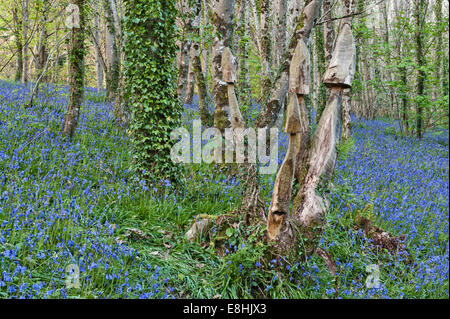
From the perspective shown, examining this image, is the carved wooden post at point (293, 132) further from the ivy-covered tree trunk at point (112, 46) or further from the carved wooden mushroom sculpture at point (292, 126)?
the ivy-covered tree trunk at point (112, 46)

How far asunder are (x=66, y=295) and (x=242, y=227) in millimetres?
1960

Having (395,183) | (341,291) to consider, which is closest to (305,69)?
(341,291)

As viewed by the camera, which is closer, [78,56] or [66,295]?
[66,295]

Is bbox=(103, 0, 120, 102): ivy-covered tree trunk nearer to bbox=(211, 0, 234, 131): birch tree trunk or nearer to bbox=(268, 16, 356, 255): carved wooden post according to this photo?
bbox=(211, 0, 234, 131): birch tree trunk

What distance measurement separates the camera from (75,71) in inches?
269

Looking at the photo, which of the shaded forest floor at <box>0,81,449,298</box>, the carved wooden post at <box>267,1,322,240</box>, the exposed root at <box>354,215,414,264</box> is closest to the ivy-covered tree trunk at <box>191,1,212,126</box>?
the shaded forest floor at <box>0,81,449,298</box>

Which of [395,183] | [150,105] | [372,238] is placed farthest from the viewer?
[395,183]

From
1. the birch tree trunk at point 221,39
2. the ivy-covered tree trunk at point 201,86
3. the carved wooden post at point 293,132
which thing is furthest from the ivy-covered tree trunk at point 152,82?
the ivy-covered tree trunk at point 201,86

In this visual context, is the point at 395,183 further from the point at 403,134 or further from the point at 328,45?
the point at 403,134

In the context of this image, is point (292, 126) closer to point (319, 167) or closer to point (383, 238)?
point (319, 167)

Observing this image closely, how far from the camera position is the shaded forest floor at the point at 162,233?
129 inches

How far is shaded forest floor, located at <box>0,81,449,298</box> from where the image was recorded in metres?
3.28

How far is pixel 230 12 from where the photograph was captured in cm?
584

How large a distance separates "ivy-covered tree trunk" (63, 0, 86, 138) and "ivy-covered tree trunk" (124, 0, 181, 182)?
1.99 metres
